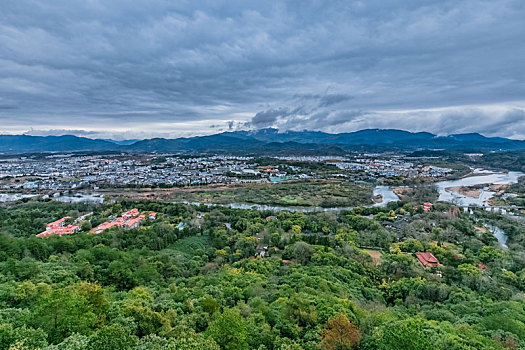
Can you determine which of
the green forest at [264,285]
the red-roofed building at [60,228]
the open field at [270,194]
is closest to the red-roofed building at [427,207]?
the green forest at [264,285]

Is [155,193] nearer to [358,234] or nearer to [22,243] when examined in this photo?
[22,243]

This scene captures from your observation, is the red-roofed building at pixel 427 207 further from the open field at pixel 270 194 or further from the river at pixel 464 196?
the open field at pixel 270 194

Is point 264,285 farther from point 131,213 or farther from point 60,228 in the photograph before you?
point 131,213

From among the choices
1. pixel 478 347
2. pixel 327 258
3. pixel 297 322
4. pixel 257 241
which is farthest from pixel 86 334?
pixel 257 241

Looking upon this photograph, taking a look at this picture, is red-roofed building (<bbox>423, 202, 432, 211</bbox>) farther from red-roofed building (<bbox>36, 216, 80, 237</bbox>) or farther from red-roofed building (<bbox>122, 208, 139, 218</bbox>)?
red-roofed building (<bbox>36, 216, 80, 237</bbox>)

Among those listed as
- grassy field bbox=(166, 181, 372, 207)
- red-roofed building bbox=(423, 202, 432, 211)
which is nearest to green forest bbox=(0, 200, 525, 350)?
red-roofed building bbox=(423, 202, 432, 211)

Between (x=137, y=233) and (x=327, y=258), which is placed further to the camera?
(x=137, y=233)

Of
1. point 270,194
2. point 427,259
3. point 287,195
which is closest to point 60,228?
point 270,194
